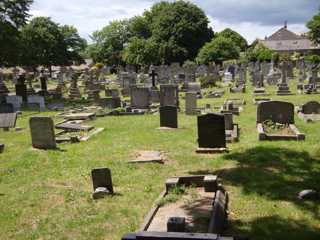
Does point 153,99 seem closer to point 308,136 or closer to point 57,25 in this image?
point 308,136

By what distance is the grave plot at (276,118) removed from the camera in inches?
570

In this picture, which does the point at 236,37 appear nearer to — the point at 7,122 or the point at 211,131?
the point at 7,122

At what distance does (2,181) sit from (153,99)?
1544cm

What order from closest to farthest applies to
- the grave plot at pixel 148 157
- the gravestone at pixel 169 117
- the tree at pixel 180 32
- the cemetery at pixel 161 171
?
1. the cemetery at pixel 161 171
2. the grave plot at pixel 148 157
3. the gravestone at pixel 169 117
4. the tree at pixel 180 32

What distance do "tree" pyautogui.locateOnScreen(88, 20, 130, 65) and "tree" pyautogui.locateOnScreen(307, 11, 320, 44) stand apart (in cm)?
3617

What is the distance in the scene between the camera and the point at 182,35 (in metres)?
69.1

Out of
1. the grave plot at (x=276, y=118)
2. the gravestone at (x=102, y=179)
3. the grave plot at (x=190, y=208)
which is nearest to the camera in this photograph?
the grave plot at (x=190, y=208)

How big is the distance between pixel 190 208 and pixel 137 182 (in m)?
2.41

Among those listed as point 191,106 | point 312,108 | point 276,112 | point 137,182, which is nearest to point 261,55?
point 191,106

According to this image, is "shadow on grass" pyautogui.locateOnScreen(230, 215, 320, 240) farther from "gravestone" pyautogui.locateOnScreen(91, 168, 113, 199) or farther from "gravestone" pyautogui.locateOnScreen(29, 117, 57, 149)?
"gravestone" pyautogui.locateOnScreen(29, 117, 57, 149)

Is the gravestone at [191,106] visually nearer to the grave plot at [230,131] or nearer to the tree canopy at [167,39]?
the grave plot at [230,131]

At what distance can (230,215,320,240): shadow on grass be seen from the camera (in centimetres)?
666

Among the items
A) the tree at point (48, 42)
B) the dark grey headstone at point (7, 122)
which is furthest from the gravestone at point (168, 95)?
the tree at point (48, 42)

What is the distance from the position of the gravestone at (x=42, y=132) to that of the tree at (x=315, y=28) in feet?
172
